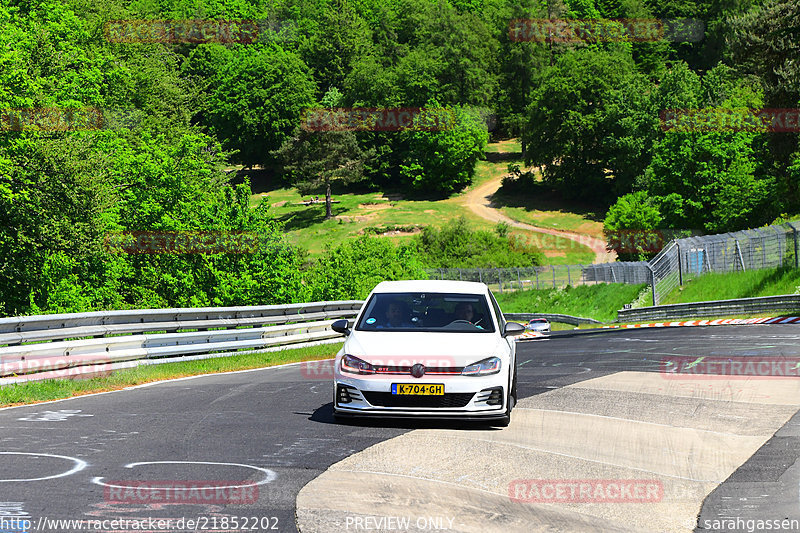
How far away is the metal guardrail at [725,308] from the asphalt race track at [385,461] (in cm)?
2442

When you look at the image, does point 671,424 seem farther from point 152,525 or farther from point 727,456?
point 152,525

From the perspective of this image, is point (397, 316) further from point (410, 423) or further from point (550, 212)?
point (550, 212)

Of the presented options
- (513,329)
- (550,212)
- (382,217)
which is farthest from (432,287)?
(550,212)

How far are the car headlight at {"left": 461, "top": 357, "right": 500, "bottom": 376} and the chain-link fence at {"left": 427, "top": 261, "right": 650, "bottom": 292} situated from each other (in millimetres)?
45226

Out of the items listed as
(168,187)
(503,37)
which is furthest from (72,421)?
(503,37)

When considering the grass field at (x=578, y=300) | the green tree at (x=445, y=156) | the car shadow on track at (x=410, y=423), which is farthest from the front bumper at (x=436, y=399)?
the green tree at (x=445, y=156)

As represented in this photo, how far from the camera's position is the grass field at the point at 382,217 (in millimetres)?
91500

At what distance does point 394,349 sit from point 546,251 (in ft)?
265

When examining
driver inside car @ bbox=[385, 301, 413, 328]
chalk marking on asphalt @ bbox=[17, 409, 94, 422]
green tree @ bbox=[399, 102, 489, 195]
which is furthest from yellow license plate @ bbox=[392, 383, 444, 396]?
green tree @ bbox=[399, 102, 489, 195]

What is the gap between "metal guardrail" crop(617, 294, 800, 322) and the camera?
36875 mm

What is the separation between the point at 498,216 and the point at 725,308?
Answer: 62.3 m

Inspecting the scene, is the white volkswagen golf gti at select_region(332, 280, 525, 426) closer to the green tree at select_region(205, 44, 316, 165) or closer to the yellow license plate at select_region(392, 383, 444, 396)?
the yellow license plate at select_region(392, 383, 444, 396)

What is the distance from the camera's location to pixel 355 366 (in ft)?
32.8

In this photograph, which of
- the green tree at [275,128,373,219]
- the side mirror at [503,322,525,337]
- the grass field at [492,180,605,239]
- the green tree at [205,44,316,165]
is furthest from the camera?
the green tree at [205,44,316,165]
